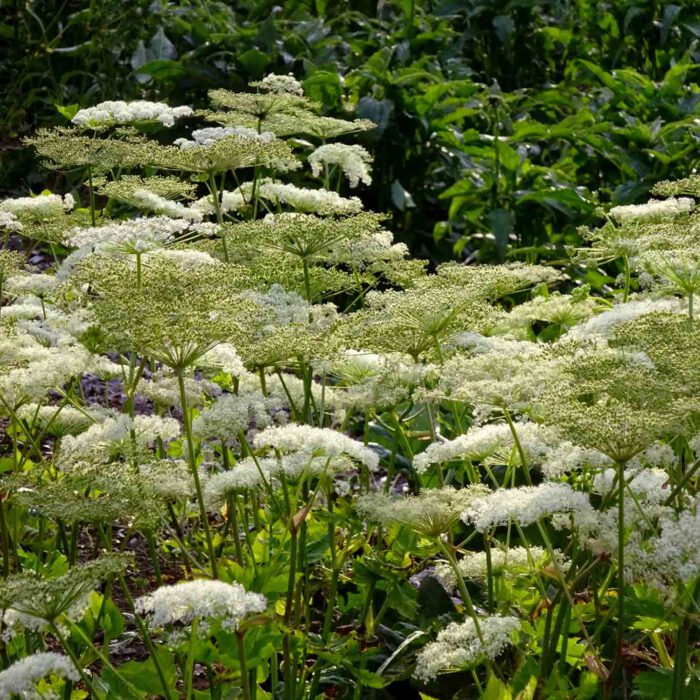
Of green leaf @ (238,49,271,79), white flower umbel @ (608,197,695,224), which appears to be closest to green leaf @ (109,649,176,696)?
white flower umbel @ (608,197,695,224)

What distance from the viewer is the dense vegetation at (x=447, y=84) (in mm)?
7516

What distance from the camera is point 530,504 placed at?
2350 millimetres

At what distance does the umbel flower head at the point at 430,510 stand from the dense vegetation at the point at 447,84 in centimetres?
397

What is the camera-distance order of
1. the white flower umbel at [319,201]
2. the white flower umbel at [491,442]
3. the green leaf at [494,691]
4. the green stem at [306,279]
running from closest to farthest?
the green leaf at [494,691] → the white flower umbel at [491,442] → the green stem at [306,279] → the white flower umbel at [319,201]

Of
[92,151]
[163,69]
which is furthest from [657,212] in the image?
[163,69]

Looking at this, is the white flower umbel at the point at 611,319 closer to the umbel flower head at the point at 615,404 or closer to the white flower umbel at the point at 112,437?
the umbel flower head at the point at 615,404

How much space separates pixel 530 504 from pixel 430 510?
0.31 metres

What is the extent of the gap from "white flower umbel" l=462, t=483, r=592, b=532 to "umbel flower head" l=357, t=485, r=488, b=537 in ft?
0.27

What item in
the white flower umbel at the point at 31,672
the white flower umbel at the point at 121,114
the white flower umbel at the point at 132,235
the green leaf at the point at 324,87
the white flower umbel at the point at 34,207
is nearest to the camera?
the white flower umbel at the point at 31,672

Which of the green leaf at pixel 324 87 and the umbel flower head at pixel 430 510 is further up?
the umbel flower head at pixel 430 510

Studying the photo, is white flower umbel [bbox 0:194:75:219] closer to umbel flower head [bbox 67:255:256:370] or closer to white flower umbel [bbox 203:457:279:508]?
umbel flower head [bbox 67:255:256:370]

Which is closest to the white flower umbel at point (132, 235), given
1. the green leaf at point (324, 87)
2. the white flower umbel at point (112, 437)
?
the white flower umbel at point (112, 437)

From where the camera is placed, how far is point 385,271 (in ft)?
12.5

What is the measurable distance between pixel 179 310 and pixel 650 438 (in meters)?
1.03
